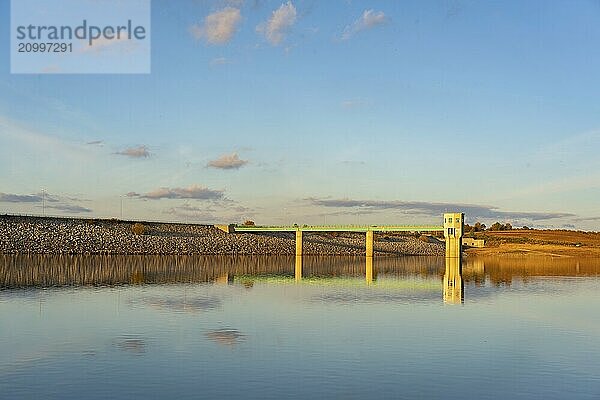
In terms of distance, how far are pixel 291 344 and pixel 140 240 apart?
125 metres

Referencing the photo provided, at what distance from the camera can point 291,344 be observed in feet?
110

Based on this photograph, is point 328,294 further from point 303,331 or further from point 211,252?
point 211,252

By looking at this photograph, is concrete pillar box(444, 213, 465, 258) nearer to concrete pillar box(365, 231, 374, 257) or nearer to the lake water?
concrete pillar box(365, 231, 374, 257)

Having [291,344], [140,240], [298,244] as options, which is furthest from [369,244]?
[291,344]

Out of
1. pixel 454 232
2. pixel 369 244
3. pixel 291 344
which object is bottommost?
pixel 291 344

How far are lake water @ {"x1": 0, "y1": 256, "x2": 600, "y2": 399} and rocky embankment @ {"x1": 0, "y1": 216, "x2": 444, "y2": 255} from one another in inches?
2927

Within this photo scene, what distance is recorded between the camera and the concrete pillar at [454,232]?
172 meters

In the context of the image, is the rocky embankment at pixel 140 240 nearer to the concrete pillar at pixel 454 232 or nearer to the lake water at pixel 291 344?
the concrete pillar at pixel 454 232

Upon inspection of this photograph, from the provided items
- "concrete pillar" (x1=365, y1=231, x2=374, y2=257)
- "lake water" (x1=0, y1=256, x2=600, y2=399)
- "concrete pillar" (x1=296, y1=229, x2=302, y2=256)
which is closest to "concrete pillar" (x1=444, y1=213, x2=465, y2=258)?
"concrete pillar" (x1=365, y1=231, x2=374, y2=257)

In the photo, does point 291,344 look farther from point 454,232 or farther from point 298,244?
point 454,232

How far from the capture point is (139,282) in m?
71.1

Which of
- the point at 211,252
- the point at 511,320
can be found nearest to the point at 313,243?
the point at 211,252

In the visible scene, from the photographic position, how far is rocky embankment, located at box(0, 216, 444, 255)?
13200 centimetres

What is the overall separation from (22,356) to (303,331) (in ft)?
49.4
